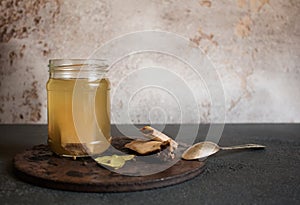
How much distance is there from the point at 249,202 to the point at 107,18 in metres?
0.79

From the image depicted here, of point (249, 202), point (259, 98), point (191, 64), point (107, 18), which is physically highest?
point (107, 18)

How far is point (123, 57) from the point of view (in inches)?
45.7

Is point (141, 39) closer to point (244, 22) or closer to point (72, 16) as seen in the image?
point (72, 16)

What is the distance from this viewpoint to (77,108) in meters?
0.72

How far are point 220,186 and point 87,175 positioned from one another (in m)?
0.21

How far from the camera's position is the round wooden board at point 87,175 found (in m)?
0.55

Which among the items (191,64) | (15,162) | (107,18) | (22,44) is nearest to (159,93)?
(191,64)

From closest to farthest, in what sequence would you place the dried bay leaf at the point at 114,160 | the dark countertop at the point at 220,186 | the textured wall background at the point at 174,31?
the dark countertop at the point at 220,186 → the dried bay leaf at the point at 114,160 → the textured wall background at the point at 174,31

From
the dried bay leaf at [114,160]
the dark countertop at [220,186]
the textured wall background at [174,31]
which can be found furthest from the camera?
the textured wall background at [174,31]

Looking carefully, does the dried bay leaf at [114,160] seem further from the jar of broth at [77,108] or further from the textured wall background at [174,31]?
the textured wall background at [174,31]

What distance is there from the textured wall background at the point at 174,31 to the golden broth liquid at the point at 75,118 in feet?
1.41

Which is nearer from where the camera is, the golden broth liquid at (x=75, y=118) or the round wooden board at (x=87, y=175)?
the round wooden board at (x=87, y=175)

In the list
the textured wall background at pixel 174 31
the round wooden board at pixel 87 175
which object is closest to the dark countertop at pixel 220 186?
the round wooden board at pixel 87 175

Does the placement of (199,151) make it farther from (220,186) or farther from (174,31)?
(174,31)
